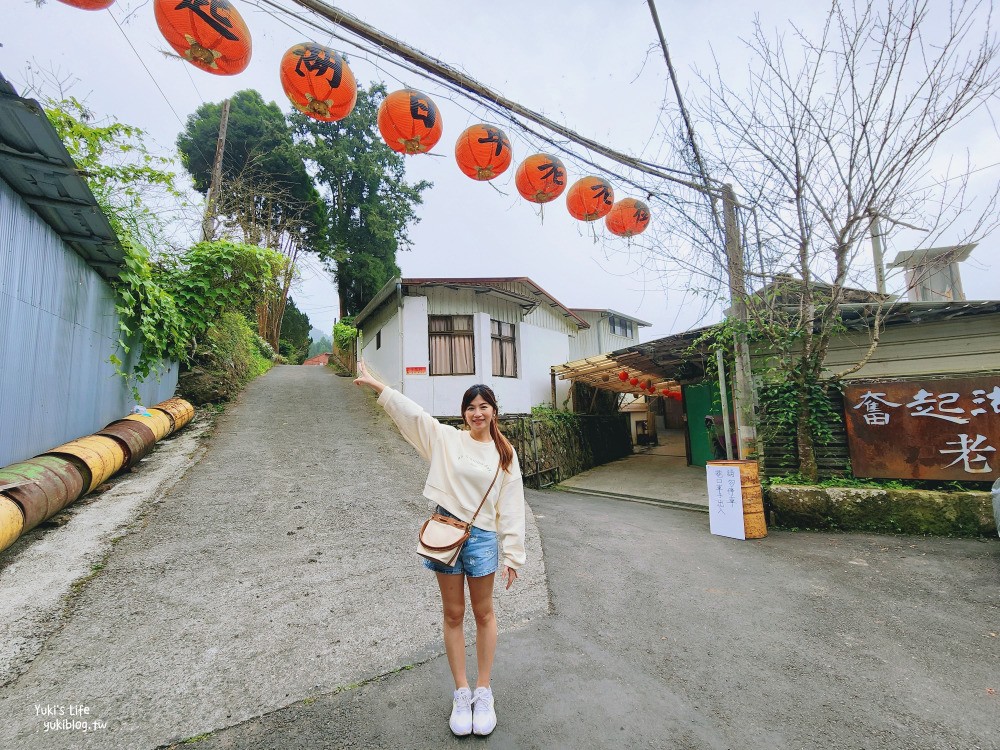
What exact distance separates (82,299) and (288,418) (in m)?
4.76

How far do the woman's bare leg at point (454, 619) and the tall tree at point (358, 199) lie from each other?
20.2 m

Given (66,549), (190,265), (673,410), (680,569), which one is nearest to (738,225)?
(680,569)

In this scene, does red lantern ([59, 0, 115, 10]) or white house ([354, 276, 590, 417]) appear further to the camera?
white house ([354, 276, 590, 417])

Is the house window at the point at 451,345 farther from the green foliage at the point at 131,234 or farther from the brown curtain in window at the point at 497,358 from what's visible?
the green foliage at the point at 131,234

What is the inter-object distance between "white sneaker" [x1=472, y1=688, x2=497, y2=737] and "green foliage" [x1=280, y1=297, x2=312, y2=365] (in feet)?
86.4

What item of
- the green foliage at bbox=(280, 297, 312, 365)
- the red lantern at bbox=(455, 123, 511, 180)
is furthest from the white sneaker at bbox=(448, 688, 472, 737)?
the green foliage at bbox=(280, 297, 312, 365)

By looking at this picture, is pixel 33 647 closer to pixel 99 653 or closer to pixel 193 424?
pixel 99 653

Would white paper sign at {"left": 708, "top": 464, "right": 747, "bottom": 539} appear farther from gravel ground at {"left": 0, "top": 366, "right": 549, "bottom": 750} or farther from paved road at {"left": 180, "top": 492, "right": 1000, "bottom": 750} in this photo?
gravel ground at {"left": 0, "top": 366, "right": 549, "bottom": 750}

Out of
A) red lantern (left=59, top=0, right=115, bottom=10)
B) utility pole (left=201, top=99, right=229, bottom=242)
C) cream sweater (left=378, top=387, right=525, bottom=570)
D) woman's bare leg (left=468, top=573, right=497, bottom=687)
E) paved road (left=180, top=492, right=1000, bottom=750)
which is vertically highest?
utility pole (left=201, top=99, right=229, bottom=242)

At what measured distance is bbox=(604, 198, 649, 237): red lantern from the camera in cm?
576

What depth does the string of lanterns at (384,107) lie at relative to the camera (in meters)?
3.34

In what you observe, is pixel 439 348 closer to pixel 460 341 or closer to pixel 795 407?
pixel 460 341

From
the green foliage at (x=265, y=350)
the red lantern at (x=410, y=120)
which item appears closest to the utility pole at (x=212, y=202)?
the green foliage at (x=265, y=350)

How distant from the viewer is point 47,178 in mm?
4094
